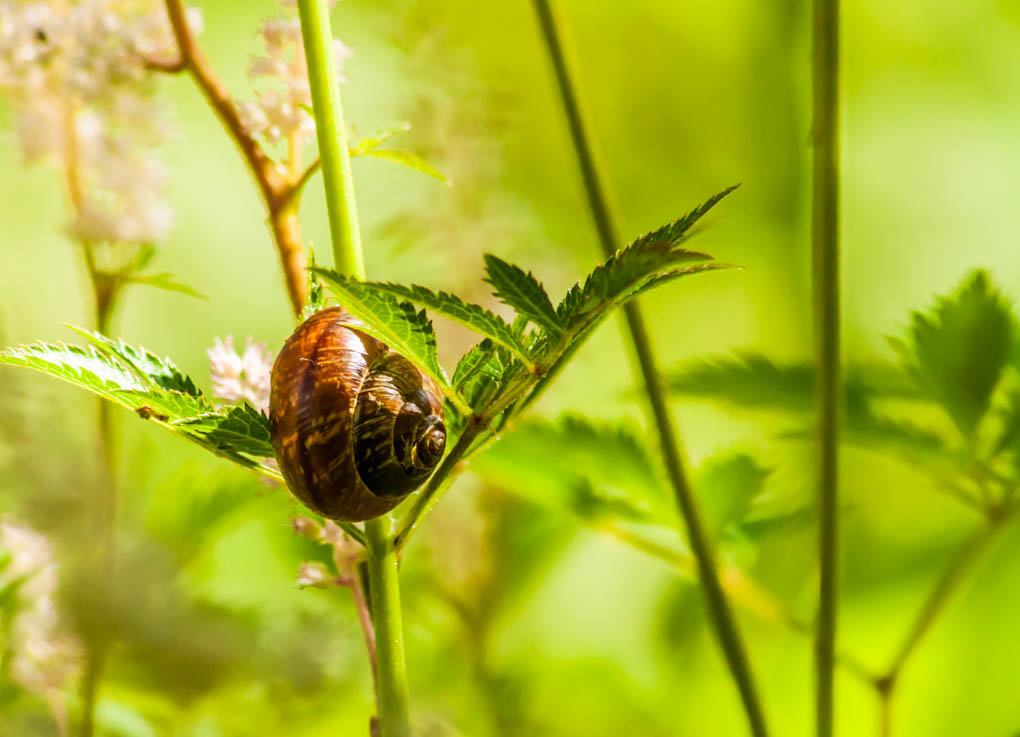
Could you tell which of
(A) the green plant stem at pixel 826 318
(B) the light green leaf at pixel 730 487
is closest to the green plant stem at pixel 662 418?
(A) the green plant stem at pixel 826 318

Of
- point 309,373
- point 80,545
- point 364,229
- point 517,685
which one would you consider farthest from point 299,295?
point 364,229

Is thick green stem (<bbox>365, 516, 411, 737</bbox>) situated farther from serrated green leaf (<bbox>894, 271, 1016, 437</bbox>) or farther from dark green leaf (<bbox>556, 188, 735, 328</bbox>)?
serrated green leaf (<bbox>894, 271, 1016, 437</bbox>)

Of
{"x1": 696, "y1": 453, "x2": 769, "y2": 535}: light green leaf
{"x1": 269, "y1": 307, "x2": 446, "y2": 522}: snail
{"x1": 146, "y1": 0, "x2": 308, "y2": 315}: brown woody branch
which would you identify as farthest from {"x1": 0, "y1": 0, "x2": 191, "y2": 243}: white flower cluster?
{"x1": 696, "y1": 453, "x2": 769, "y2": 535}: light green leaf

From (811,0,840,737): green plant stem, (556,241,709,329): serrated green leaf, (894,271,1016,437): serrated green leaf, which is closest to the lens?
(556,241,709,329): serrated green leaf

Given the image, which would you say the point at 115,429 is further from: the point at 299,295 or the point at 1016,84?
the point at 1016,84

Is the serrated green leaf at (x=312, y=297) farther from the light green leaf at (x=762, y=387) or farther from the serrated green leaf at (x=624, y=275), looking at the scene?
the light green leaf at (x=762, y=387)

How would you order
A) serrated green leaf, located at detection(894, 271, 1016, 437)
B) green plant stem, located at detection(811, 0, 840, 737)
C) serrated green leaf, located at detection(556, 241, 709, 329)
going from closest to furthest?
serrated green leaf, located at detection(556, 241, 709, 329) → green plant stem, located at detection(811, 0, 840, 737) → serrated green leaf, located at detection(894, 271, 1016, 437)
